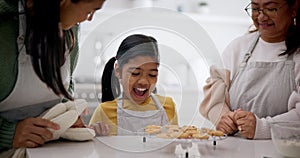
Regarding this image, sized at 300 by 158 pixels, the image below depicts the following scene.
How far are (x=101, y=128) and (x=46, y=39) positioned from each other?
0.24 meters

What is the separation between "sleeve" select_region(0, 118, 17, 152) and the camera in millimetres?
691

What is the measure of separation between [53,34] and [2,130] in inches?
8.6

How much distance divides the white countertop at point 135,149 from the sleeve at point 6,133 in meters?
0.04

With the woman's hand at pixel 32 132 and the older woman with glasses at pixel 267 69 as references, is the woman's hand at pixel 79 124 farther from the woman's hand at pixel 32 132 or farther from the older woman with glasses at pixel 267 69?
the older woman with glasses at pixel 267 69

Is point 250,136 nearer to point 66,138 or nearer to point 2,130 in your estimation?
point 66,138

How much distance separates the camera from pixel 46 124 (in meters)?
0.71

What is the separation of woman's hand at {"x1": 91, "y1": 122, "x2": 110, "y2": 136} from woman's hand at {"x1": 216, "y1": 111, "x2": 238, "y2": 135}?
0.89ft

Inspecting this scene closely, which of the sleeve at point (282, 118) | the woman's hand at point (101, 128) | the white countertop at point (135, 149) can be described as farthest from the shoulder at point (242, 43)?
the woman's hand at point (101, 128)

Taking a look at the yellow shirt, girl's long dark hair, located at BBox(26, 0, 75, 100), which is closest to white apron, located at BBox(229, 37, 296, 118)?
the yellow shirt

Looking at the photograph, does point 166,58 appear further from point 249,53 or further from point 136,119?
point 249,53

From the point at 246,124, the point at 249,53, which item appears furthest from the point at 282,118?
the point at 249,53

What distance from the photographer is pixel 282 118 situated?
89 centimetres

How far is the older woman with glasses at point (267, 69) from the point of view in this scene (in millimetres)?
916

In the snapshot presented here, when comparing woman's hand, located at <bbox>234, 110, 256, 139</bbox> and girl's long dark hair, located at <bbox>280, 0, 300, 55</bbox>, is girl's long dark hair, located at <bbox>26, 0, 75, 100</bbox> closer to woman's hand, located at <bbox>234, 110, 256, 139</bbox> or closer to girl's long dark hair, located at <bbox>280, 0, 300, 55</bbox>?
woman's hand, located at <bbox>234, 110, 256, 139</bbox>
